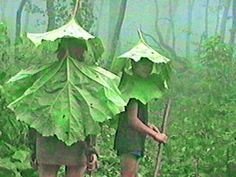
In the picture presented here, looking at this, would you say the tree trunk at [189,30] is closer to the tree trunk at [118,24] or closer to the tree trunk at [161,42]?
the tree trunk at [161,42]

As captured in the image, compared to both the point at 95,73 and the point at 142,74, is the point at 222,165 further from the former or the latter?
the point at 95,73

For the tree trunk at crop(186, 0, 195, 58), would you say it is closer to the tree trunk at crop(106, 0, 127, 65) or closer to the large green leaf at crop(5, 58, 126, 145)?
the tree trunk at crop(106, 0, 127, 65)

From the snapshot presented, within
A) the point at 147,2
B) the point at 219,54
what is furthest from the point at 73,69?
the point at 147,2

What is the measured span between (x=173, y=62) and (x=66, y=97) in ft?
17.8

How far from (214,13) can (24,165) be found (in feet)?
33.6

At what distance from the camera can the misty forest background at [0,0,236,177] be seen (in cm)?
580

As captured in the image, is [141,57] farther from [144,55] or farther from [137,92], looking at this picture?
[137,92]

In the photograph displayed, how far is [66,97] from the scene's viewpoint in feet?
13.7

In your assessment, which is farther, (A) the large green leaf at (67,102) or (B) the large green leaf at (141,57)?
(B) the large green leaf at (141,57)

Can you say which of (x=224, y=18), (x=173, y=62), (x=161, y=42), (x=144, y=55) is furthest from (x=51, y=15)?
(x=144, y=55)

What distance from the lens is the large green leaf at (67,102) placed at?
4148mm

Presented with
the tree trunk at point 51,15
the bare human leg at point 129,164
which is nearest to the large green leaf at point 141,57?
the bare human leg at point 129,164

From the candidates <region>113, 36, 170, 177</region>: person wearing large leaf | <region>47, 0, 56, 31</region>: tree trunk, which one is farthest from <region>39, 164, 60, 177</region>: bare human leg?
<region>47, 0, 56, 31</region>: tree trunk

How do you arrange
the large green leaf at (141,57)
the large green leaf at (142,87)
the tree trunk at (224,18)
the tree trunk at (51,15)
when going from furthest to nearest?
1. the tree trunk at (224,18)
2. the tree trunk at (51,15)
3. the large green leaf at (142,87)
4. the large green leaf at (141,57)
